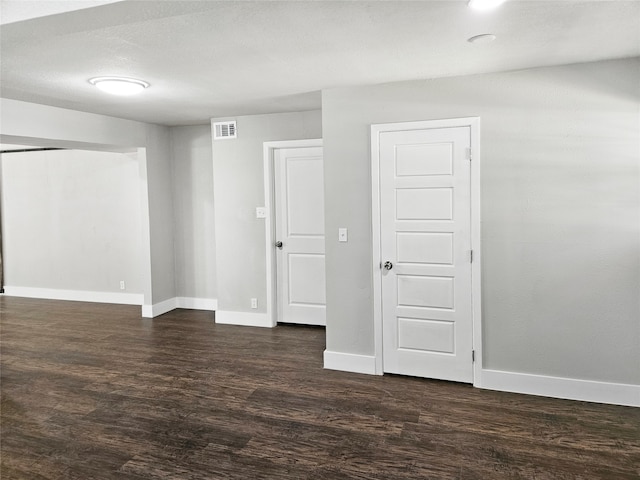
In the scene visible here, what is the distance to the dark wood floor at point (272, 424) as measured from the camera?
8.38 feet

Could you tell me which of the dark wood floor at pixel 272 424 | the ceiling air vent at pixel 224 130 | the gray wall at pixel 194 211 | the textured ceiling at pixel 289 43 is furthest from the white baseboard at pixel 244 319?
the textured ceiling at pixel 289 43

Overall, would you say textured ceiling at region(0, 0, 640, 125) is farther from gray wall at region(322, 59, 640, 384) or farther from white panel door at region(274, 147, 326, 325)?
white panel door at region(274, 147, 326, 325)

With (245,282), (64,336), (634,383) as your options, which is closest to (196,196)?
(245,282)

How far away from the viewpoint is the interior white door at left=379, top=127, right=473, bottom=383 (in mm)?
3604

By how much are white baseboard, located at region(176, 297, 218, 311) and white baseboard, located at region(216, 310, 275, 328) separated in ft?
1.67

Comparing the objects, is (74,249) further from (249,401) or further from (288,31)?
(288,31)

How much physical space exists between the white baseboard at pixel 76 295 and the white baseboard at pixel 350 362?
12.6 ft

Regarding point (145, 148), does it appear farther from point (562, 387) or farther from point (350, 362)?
point (562, 387)

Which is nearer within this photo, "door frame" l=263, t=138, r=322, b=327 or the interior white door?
the interior white door

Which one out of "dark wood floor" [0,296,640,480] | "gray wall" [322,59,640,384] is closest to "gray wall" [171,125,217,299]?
"dark wood floor" [0,296,640,480]

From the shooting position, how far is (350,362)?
399cm

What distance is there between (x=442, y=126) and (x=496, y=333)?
1.68 m

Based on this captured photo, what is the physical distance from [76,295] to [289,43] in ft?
20.0

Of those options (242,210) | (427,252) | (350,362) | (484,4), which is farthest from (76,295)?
(484,4)
